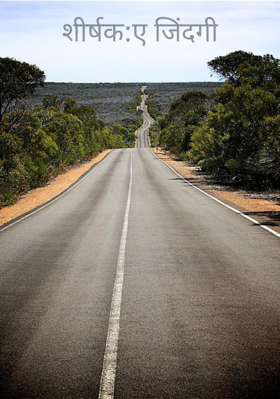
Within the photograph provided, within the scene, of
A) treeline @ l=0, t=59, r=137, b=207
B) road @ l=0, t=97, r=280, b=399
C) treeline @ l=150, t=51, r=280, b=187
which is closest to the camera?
road @ l=0, t=97, r=280, b=399

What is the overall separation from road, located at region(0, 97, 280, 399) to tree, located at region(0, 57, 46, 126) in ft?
Answer: 57.3

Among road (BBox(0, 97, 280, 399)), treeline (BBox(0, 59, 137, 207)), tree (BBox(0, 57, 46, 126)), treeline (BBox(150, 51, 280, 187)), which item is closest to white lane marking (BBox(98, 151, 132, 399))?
road (BBox(0, 97, 280, 399))

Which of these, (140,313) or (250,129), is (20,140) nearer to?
(250,129)

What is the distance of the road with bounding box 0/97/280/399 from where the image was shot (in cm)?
418

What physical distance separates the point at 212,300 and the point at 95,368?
2.65 metres

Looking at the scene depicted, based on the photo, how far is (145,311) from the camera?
6.14 m

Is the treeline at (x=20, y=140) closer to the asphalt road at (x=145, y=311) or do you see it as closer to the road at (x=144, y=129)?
the asphalt road at (x=145, y=311)

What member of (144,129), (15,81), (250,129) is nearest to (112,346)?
(250,129)

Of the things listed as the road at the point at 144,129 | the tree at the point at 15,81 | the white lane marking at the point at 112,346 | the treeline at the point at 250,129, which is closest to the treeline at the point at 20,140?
the tree at the point at 15,81

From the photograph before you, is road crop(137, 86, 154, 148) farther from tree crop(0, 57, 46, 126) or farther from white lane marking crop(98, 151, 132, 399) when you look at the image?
white lane marking crop(98, 151, 132, 399)

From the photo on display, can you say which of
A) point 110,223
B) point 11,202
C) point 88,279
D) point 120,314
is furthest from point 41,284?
point 11,202

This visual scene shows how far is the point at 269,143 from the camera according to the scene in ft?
70.7

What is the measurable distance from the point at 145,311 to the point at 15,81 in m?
25.2

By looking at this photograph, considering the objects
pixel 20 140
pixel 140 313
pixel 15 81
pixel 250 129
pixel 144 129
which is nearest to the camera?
pixel 140 313
